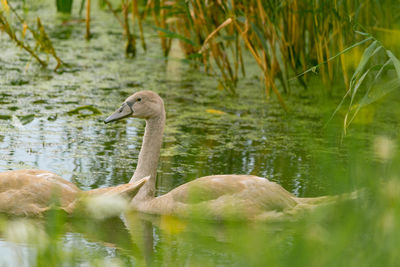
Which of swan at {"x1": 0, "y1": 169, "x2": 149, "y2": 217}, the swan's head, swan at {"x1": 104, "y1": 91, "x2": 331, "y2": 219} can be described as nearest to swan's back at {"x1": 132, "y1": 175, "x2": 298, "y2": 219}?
swan at {"x1": 104, "y1": 91, "x2": 331, "y2": 219}

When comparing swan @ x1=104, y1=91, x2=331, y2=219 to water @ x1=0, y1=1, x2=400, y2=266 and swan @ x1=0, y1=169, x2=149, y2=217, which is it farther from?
swan @ x1=0, y1=169, x2=149, y2=217

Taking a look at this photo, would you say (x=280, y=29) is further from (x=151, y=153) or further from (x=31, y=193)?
(x=31, y=193)

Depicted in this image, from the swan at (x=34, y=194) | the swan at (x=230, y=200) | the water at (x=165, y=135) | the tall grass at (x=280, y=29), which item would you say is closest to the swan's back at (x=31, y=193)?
the swan at (x=34, y=194)

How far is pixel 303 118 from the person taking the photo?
7.12 metres

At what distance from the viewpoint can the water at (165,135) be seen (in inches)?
173

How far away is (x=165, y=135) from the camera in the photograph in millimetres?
6520

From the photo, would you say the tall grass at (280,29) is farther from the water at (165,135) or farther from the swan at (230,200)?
the swan at (230,200)

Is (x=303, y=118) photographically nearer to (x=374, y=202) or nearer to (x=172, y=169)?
(x=172, y=169)

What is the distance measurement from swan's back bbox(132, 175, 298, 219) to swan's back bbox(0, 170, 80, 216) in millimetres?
555

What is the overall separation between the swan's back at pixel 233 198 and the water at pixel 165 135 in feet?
0.32

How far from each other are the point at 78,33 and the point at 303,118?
3981mm

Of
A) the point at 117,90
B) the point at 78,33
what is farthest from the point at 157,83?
the point at 78,33

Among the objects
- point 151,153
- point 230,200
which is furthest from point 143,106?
point 230,200

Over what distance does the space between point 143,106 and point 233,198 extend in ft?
3.33
